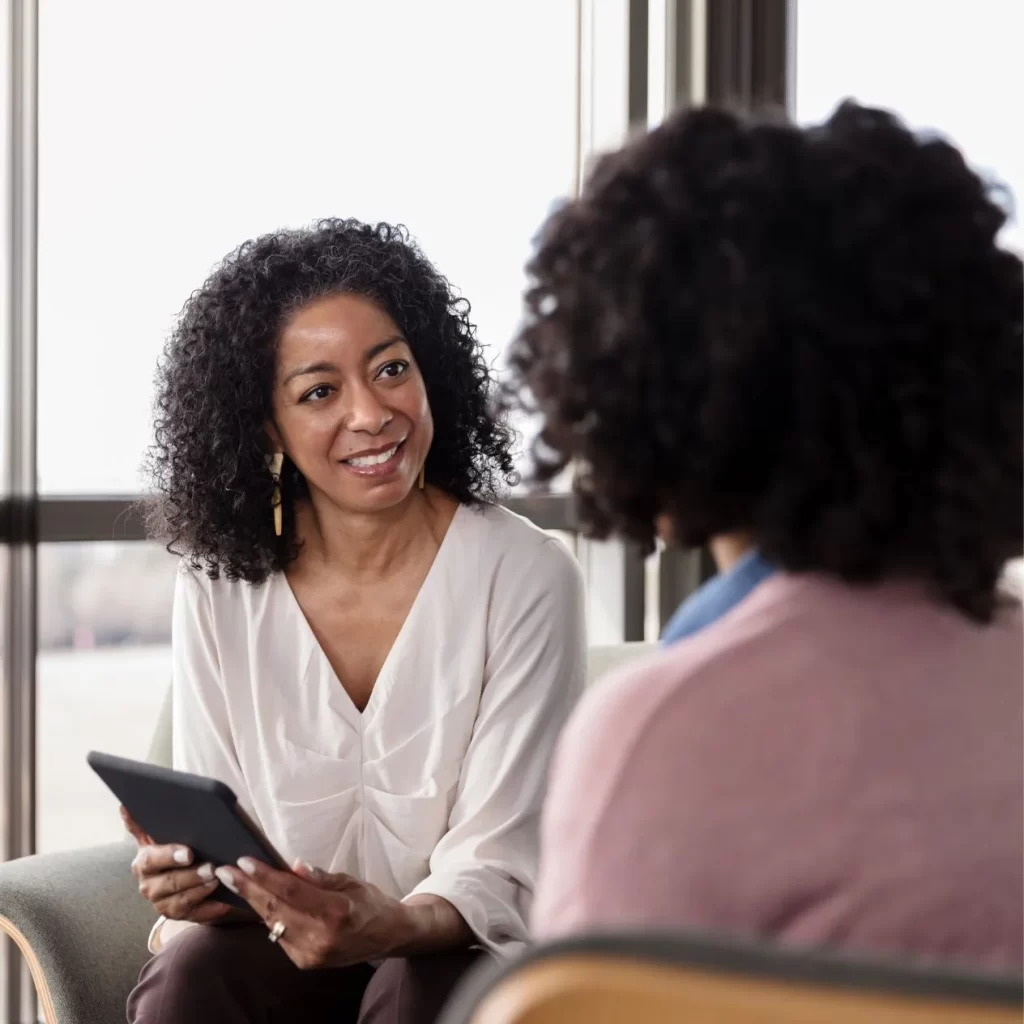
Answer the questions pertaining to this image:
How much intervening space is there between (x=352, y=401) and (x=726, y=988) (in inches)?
52.4

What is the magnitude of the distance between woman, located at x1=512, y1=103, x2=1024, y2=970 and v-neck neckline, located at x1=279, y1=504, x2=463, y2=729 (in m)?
0.92

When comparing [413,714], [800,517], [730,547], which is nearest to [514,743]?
Answer: [413,714]

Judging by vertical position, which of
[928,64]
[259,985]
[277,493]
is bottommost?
[259,985]

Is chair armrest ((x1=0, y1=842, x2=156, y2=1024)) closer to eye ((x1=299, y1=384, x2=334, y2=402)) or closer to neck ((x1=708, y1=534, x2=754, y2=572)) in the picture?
eye ((x1=299, y1=384, x2=334, y2=402))

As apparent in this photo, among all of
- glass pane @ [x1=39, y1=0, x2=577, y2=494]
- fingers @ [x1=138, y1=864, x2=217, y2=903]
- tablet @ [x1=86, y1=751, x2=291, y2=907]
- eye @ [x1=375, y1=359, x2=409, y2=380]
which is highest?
glass pane @ [x1=39, y1=0, x2=577, y2=494]

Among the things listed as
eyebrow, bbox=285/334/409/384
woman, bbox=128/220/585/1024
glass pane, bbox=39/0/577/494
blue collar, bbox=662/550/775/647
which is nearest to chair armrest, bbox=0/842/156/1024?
woman, bbox=128/220/585/1024

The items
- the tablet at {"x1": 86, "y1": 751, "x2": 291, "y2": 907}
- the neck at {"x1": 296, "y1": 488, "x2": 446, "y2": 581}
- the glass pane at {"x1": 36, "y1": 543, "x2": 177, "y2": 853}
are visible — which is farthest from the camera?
the glass pane at {"x1": 36, "y1": 543, "x2": 177, "y2": 853}

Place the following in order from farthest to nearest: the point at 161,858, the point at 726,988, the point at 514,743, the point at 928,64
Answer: the point at 928,64 < the point at 514,743 < the point at 161,858 < the point at 726,988

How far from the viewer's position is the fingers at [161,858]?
1.48 metres

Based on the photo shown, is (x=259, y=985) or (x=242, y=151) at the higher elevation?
(x=242, y=151)

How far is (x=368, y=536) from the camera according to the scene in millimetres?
1850

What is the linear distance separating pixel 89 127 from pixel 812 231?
2207 millimetres

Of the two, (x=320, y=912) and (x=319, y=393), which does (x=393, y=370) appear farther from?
(x=320, y=912)

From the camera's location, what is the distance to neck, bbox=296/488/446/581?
1.85 metres
